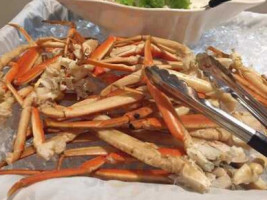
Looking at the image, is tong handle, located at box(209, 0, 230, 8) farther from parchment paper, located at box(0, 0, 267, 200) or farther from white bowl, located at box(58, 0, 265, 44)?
parchment paper, located at box(0, 0, 267, 200)

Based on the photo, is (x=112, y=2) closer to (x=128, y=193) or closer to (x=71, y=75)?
(x=71, y=75)

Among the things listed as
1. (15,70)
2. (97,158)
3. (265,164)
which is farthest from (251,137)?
(15,70)

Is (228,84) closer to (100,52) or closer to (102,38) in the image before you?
(100,52)

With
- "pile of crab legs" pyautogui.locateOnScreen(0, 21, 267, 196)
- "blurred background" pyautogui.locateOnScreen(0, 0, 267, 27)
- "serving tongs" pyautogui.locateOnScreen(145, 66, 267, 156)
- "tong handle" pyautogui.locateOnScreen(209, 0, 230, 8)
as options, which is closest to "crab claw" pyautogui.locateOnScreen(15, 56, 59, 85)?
"pile of crab legs" pyautogui.locateOnScreen(0, 21, 267, 196)

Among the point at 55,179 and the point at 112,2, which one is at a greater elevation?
the point at 112,2

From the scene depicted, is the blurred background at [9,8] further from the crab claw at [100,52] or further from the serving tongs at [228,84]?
the serving tongs at [228,84]

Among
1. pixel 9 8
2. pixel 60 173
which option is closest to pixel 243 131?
pixel 60 173

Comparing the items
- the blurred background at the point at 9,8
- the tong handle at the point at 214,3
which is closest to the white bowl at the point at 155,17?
the tong handle at the point at 214,3
